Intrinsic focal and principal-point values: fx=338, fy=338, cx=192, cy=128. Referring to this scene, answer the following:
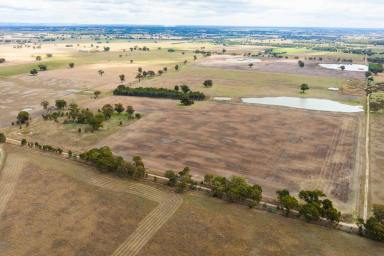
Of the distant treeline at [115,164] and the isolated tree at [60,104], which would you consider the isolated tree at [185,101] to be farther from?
the distant treeline at [115,164]

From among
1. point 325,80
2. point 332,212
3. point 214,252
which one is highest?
point 325,80

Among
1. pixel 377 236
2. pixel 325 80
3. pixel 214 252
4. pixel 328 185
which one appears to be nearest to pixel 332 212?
pixel 377 236

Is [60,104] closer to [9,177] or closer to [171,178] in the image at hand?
[9,177]

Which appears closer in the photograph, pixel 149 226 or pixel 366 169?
pixel 149 226

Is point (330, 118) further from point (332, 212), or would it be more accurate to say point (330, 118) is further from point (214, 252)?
point (214, 252)

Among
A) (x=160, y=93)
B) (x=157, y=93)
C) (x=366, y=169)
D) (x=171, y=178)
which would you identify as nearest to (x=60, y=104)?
(x=157, y=93)

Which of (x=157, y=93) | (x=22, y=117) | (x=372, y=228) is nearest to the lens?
(x=372, y=228)

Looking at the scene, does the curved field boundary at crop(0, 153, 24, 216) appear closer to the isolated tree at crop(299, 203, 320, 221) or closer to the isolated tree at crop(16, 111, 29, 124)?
the isolated tree at crop(16, 111, 29, 124)
